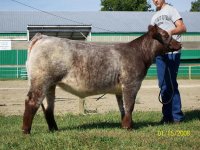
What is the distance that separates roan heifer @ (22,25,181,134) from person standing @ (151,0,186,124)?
644 millimetres

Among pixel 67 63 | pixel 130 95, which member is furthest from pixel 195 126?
pixel 67 63

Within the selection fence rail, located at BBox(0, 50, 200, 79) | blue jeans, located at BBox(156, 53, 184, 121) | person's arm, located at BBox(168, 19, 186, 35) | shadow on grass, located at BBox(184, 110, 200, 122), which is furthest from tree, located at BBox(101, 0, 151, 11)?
person's arm, located at BBox(168, 19, 186, 35)

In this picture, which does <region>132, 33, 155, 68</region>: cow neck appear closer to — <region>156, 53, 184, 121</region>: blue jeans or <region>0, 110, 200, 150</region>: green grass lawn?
<region>156, 53, 184, 121</region>: blue jeans

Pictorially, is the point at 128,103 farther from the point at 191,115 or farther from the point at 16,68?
the point at 16,68

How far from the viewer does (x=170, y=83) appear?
10.0 meters

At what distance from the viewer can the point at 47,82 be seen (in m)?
7.95

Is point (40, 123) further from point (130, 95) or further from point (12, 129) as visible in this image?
point (130, 95)

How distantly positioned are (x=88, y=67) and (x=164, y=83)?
96.1 inches

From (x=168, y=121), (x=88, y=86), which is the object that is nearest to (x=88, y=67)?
(x=88, y=86)

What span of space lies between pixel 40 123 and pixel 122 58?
9.08 feet

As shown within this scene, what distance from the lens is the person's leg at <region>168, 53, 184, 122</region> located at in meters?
9.87

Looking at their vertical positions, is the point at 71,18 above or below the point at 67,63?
below

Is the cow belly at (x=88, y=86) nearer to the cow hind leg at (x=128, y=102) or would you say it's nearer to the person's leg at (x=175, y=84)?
the cow hind leg at (x=128, y=102)

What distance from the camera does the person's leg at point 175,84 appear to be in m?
9.87
